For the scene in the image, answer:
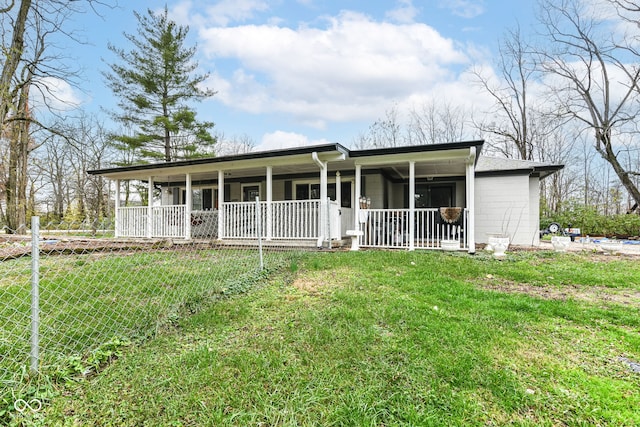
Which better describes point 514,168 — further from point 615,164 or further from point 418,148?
point 615,164

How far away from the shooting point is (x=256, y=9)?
33.9ft

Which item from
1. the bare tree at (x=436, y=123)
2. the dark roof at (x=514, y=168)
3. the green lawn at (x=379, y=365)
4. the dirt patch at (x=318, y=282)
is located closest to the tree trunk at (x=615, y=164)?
the bare tree at (x=436, y=123)

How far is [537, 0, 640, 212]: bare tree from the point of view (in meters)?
14.6

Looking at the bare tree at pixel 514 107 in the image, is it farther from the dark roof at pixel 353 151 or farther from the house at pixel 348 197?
the dark roof at pixel 353 151

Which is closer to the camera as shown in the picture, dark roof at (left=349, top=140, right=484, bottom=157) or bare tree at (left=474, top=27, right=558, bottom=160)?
dark roof at (left=349, top=140, right=484, bottom=157)

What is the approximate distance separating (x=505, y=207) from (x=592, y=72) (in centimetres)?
1192

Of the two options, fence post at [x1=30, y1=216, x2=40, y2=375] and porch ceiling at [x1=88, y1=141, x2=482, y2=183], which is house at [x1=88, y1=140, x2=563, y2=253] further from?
fence post at [x1=30, y1=216, x2=40, y2=375]

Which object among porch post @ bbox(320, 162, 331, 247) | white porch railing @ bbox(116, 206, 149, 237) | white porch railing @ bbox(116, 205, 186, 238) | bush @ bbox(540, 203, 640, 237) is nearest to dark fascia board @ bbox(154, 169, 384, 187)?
white porch railing @ bbox(116, 206, 149, 237)

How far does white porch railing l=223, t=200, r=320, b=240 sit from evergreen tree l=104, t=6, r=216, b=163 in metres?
10.4

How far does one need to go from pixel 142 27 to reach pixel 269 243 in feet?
52.0

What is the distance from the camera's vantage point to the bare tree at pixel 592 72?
14.6 m

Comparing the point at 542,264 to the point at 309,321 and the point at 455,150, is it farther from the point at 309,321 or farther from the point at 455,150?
the point at 309,321

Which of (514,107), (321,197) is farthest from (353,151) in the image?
(514,107)

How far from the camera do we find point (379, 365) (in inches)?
84.6
